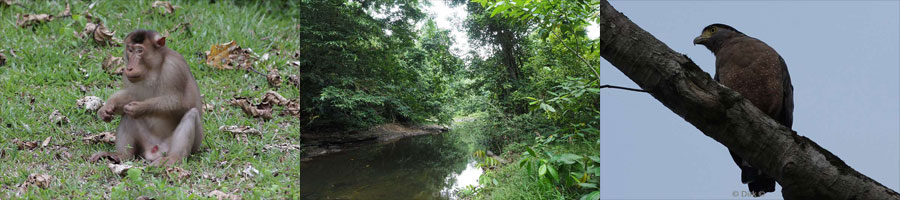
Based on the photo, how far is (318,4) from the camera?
10.3 ft

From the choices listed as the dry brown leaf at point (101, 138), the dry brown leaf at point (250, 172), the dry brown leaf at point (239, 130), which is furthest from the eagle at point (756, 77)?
the dry brown leaf at point (101, 138)

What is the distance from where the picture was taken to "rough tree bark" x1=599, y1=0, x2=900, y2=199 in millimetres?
1093

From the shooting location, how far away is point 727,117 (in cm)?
115

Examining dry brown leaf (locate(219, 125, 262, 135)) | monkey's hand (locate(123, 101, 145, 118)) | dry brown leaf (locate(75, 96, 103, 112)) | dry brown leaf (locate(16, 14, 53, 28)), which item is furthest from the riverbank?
dry brown leaf (locate(16, 14, 53, 28))

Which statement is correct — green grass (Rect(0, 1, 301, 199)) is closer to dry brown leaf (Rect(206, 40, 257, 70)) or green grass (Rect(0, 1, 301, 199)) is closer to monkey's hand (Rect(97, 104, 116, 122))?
dry brown leaf (Rect(206, 40, 257, 70))

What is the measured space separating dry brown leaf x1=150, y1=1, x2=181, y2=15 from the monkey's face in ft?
6.12

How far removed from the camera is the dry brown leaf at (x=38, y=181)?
2219mm

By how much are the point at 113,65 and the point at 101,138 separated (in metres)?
0.82

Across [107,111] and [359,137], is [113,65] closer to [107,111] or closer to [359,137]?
[107,111]

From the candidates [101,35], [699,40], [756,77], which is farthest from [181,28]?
[756,77]

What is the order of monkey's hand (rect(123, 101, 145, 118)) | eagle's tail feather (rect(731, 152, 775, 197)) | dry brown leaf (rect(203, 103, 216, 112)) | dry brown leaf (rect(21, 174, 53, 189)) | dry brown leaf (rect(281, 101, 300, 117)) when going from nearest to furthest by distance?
eagle's tail feather (rect(731, 152, 775, 197))
dry brown leaf (rect(21, 174, 53, 189))
monkey's hand (rect(123, 101, 145, 118))
dry brown leaf (rect(203, 103, 216, 112))
dry brown leaf (rect(281, 101, 300, 117))

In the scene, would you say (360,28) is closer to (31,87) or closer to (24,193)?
(24,193)

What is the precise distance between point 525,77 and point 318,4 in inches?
49.9

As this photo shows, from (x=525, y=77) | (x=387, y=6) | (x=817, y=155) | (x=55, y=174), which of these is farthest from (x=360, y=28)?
(x=817, y=155)
